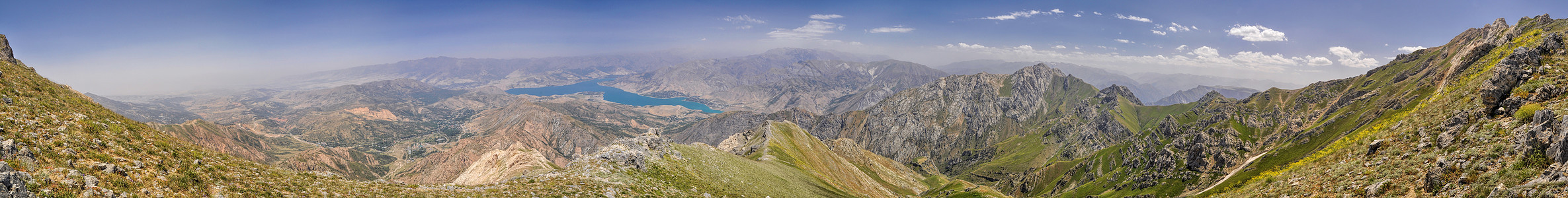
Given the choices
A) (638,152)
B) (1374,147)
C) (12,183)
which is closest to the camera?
(12,183)

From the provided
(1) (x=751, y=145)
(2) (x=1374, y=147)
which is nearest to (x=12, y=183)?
(2) (x=1374, y=147)

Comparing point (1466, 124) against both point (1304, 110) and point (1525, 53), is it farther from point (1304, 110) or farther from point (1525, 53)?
point (1304, 110)

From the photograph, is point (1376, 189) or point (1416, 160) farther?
point (1416, 160)

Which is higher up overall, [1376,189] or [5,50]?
[5,50]

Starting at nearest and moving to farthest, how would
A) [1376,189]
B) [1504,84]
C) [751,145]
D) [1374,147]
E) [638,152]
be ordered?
[1376,189] → [1504,84] → [1374,147] → [638,152] → [751,145]

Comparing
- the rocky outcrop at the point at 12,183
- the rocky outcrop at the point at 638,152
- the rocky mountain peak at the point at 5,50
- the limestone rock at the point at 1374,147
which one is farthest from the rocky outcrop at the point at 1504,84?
A: the rocky mountain peak at the point at 5,50

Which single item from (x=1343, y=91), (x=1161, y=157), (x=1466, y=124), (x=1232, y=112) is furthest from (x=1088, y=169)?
(x=1466, y=124)

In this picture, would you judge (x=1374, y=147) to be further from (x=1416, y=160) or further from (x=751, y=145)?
(x=751, y=145)

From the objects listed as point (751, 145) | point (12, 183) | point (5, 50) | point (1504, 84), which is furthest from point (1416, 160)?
point (751, 145)

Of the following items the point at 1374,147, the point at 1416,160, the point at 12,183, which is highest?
the point at 12,183

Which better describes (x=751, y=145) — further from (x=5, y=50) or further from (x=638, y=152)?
(x=5, y=50)
